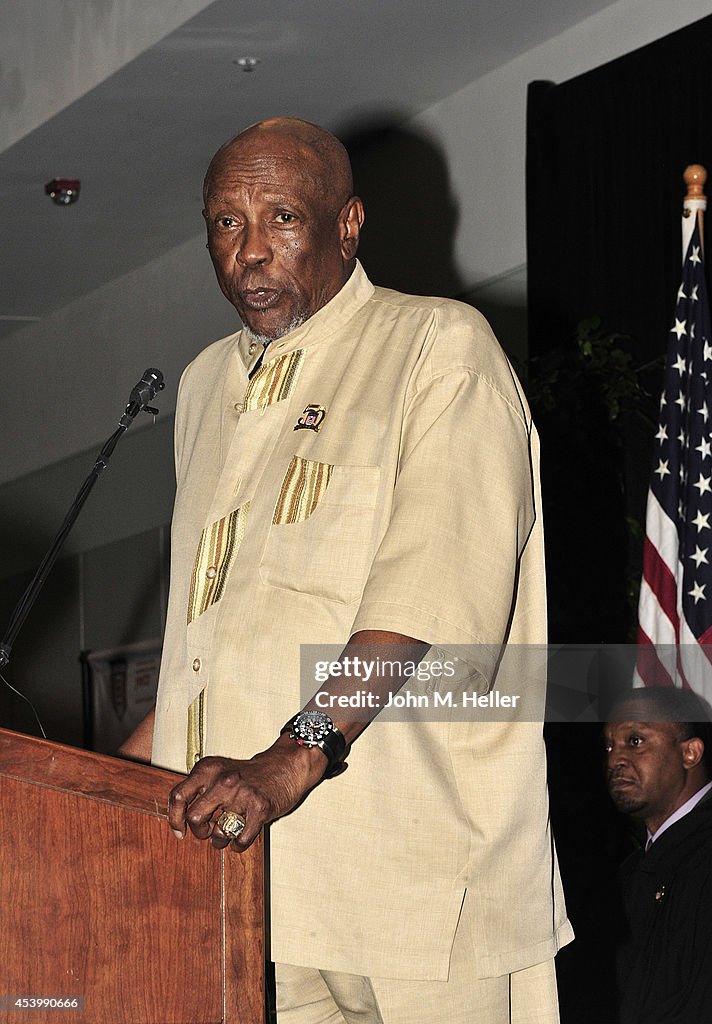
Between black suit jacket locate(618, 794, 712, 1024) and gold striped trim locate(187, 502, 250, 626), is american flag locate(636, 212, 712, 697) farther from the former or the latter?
gold striped trim locate(187, 502, 250, 626)

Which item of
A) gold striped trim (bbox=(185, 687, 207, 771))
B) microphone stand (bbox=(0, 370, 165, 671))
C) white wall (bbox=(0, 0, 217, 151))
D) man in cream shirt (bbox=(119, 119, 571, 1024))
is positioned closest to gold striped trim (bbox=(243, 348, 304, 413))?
man in cream shirt (bbox=(119, 119, 571, 1024))

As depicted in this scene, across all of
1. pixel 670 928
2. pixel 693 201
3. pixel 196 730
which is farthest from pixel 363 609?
pixel 693 201

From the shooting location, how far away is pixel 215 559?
1928 mm

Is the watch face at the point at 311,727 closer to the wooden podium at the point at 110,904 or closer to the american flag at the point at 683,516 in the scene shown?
the wooden podium at the point at 110,904

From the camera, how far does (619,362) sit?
15.0 ft

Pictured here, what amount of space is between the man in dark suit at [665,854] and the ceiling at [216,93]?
7.91 ft

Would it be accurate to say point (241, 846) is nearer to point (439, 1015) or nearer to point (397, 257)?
point (439, 1015)

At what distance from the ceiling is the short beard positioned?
3505mm

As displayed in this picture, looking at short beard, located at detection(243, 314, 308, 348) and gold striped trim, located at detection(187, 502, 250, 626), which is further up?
short beard, located at detection(243, 314, 308, 348)

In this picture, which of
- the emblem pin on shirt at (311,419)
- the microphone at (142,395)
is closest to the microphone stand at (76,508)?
the microphone at (142,395)

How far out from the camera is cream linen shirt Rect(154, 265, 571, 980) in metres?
1.71

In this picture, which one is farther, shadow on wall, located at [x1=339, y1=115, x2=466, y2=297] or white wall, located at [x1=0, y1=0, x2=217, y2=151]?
shadow on wall, located at [x1=339, y1=115, x2=466, y2=297]

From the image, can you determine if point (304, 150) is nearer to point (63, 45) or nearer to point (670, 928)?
point (670, 928)

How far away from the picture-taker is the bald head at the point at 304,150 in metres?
1.92
